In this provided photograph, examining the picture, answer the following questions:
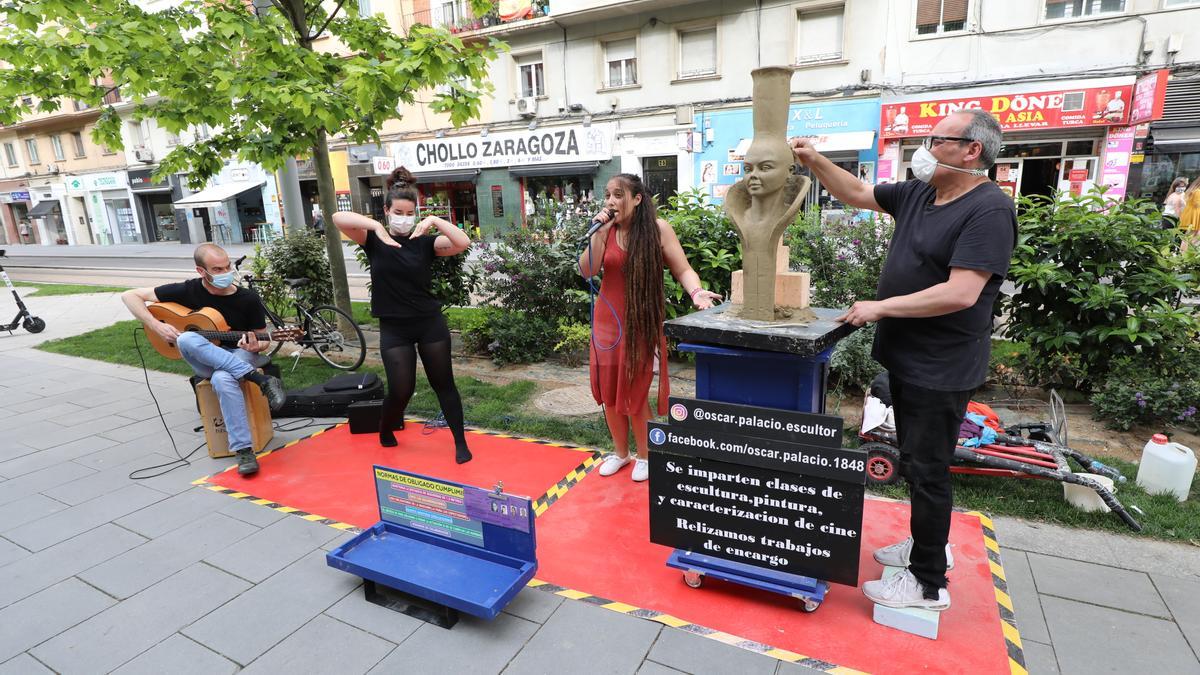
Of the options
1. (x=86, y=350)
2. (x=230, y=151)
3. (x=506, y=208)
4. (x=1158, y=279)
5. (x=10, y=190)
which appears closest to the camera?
(x=1158, y=279)

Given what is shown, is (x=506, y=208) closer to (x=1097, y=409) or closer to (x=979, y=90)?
(x=979, y=90)

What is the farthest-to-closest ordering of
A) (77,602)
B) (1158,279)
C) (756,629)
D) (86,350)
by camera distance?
(86,350) < (1158,279) < (77,602) < (756,629)

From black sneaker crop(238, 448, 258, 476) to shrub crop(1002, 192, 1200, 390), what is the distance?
5.76 meters

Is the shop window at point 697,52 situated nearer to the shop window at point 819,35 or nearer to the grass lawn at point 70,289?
the shop window at point 819,35

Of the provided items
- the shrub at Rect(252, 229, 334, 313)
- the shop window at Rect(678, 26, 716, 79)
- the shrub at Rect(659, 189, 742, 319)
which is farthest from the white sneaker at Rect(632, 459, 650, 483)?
the shop window at Rect(678, 26, 716, 79)

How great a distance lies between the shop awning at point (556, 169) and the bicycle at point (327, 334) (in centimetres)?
1292

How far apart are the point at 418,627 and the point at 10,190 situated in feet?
156

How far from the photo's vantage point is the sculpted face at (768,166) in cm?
270

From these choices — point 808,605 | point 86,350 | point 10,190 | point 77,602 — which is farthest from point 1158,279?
point 10,190

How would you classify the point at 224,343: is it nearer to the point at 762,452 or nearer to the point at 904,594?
the point at 762,452

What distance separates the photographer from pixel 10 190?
35688 millimetres

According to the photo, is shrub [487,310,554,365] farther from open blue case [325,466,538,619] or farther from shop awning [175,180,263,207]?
shop awning [175,180,263,207]

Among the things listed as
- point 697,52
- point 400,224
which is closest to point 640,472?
point 400,224

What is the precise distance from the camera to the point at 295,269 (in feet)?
27.0
